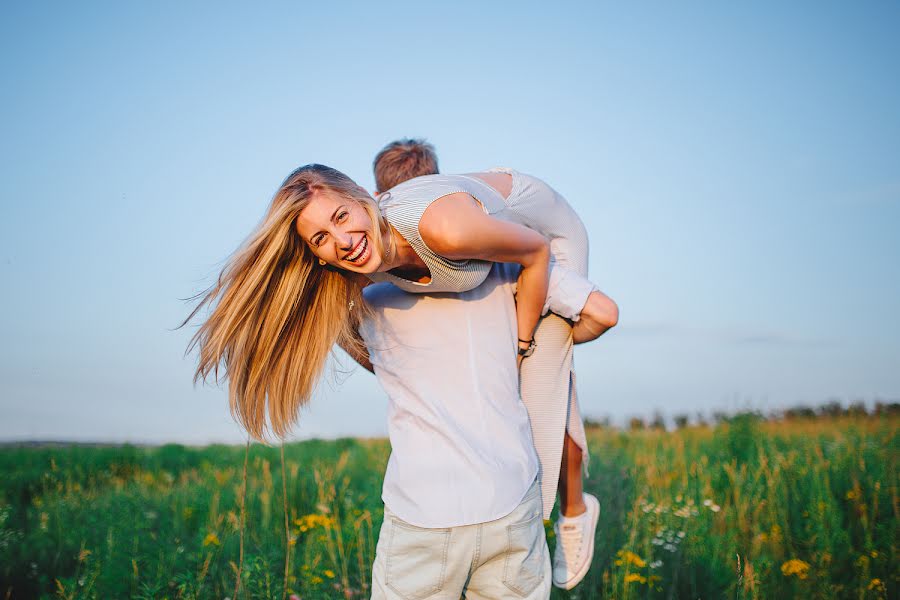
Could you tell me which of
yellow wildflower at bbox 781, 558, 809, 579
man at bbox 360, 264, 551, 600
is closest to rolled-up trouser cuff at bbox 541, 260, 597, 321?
man at bbox 360, 264, 551, 600

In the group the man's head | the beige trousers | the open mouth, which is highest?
the man's head

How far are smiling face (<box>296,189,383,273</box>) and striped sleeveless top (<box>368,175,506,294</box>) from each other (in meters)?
0.10

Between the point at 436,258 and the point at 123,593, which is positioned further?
the point at 123,593

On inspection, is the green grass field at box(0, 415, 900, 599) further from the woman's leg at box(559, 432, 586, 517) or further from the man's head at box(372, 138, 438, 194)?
the man's head at box(372, 138, 438, 194)

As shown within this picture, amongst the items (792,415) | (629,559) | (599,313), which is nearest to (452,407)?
(599,313)

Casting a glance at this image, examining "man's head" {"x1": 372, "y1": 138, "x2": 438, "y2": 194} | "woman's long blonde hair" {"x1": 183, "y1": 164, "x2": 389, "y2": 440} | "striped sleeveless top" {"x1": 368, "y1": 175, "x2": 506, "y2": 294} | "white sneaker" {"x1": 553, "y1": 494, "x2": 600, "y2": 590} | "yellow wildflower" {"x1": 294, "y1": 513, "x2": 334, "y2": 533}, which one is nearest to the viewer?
"striped sleeveless top" {"x1": 368, "y1": 175, "x2": 506, "y2": 294}

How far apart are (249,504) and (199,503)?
43cm

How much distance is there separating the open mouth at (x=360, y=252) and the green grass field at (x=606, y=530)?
137cm

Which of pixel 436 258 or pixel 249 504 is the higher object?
pixel 436 258

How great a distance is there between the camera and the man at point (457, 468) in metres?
2.09

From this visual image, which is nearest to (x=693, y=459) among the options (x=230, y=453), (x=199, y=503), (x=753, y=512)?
(x=753, y=512)

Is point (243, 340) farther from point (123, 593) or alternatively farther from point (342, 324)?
point (123, 593)

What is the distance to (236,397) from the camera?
9.13ft

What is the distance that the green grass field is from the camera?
388 centimetres
